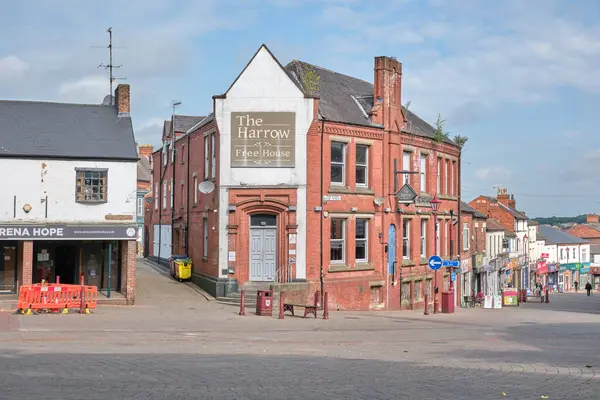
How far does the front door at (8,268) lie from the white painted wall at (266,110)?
27.5 ft

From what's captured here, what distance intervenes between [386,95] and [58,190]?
15450 millimetres

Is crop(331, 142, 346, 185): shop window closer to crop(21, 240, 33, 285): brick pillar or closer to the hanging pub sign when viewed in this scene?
the hanging pub sign

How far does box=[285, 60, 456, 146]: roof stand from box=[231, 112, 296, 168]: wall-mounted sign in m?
1.72

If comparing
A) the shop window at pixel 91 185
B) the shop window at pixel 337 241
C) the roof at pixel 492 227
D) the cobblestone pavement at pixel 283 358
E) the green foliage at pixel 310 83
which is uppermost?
the green foliage at pixel 310 83

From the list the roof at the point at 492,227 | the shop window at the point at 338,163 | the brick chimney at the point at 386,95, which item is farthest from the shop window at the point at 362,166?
the roof at the point at 492,227

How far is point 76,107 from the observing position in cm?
3166

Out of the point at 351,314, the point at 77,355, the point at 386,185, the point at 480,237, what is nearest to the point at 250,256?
the point at 351,314

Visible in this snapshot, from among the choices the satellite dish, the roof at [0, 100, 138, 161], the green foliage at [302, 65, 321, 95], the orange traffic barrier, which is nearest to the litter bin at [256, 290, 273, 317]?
the orange traffic barrier

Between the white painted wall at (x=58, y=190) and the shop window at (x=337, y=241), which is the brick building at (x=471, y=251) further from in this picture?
the white painted wall at (x=58, y=190)

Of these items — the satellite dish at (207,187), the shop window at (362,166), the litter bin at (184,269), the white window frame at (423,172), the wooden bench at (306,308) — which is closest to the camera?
the wooden bench at (306,308)

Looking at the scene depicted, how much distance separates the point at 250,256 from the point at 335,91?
9.58 m

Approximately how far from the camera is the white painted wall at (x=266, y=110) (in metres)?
31.2

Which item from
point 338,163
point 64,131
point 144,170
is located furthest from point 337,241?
point 144,170

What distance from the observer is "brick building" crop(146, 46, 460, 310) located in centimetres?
3117
